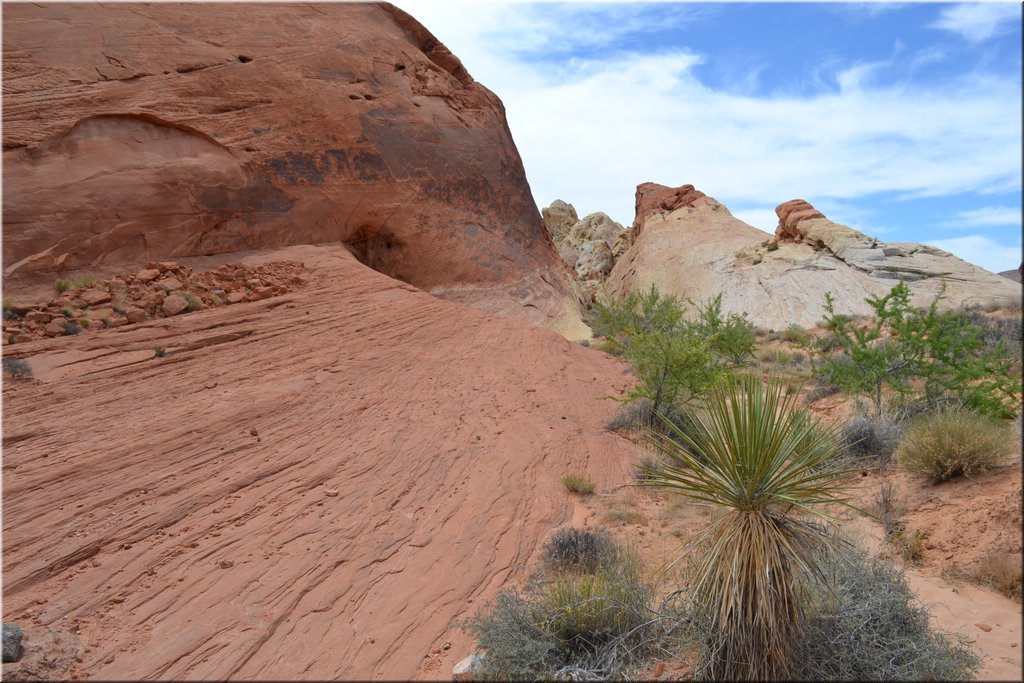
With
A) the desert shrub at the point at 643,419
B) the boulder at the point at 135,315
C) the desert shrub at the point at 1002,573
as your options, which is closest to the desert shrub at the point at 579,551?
the desert shrub at the point at 1002,573

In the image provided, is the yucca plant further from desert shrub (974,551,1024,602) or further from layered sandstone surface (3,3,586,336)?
layered sandstone surface (3,3,586,336)

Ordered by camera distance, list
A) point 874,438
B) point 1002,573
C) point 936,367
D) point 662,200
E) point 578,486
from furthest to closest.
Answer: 1. point 662,200
2. point 936,367
3. point 874,438
4. point 578,486
5. point 1002,573

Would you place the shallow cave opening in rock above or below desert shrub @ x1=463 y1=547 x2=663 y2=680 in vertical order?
above

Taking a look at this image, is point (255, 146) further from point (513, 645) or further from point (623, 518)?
point (513, 645)

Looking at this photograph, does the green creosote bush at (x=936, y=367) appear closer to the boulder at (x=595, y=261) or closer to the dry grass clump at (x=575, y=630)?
the dry grass clump at (x=575, y=630)

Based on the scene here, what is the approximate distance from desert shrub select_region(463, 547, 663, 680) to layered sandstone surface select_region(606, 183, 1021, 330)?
21470 mm

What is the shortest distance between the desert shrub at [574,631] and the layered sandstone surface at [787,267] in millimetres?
21470

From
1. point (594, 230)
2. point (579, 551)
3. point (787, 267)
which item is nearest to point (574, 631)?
point (579, 551)

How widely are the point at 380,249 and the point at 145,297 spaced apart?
22.6 feet

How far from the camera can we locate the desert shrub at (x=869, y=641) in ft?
13.5

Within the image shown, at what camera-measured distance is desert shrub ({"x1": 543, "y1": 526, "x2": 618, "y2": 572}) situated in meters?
6.27

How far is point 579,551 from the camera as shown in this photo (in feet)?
21.4

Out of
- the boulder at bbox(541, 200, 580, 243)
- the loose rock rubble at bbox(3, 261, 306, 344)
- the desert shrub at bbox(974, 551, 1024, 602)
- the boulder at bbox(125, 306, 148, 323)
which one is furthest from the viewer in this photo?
the boulder at bbox(541, 200, 580, 243)

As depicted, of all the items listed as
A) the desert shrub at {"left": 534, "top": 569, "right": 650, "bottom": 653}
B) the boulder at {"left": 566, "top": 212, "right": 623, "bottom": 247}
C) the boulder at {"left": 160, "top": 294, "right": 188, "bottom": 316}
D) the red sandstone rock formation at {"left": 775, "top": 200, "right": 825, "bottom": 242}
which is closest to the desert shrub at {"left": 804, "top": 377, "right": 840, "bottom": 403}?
the desert shrub at {"left": 534, "top": 569, "right": 650, "bottom": 653}
